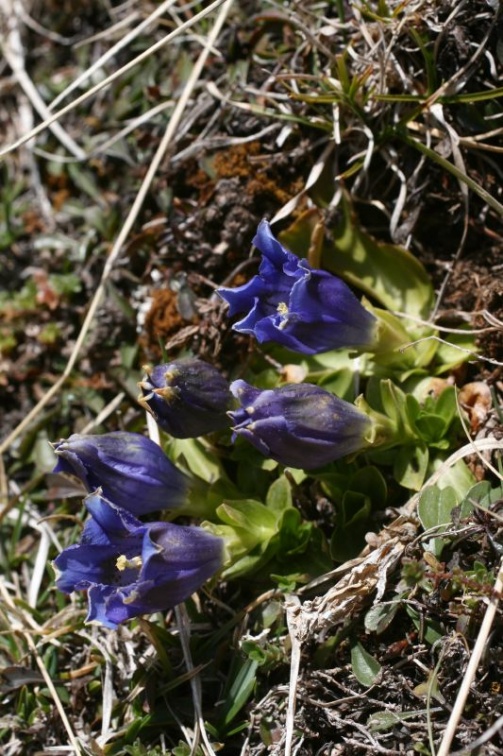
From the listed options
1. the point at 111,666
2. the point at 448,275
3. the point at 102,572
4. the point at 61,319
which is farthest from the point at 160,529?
the point at 61,319

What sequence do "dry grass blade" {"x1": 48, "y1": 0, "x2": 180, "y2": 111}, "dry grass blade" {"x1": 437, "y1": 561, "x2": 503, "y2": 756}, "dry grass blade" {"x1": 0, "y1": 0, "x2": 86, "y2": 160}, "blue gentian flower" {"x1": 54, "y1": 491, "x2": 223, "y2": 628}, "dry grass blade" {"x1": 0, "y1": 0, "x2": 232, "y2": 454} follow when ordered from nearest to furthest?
"dry grass blade" {"x1": 437, "y1": 561, "x2": 503, "y2": 756} < "blue gentian flower" {"x1": 54, "y1": 491, "x2": 223, "y2": 628} < "dry grass blade" {"x1": 48, "y1": 0, "x2": 180, "y2": 111} < "dry grass blade" {"x1": 0, "y1": 0, "x2": 232, "y2": 454} < "dry grass blade" {"x1": 0, "y1": 0, "x2": 86, "y2": 160}

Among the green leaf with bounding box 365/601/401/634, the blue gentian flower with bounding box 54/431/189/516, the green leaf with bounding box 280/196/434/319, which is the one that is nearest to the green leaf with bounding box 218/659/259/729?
the green leaf with bounding box 365/601/401/634

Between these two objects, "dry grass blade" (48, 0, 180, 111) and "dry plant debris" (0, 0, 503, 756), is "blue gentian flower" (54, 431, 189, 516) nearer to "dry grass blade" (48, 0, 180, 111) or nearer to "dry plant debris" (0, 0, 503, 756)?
"dry plant debris" (0, 0, 503, 756)

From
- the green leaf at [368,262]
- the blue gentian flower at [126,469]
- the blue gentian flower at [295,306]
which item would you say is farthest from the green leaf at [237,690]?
the green leaf at [368,262]

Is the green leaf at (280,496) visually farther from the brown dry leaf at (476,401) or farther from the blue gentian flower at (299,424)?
the brown dry leaf at (476,401)

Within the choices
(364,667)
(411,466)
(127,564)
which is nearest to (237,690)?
(364,667)

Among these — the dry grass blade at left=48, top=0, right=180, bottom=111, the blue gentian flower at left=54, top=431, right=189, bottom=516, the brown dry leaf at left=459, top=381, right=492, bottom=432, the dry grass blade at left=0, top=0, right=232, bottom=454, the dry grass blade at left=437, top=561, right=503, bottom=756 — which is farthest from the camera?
the dry grass blade at left=0, top=0, right=232, bottom=454

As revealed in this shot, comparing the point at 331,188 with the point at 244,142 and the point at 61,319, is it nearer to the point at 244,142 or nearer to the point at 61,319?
the point at 244,142
